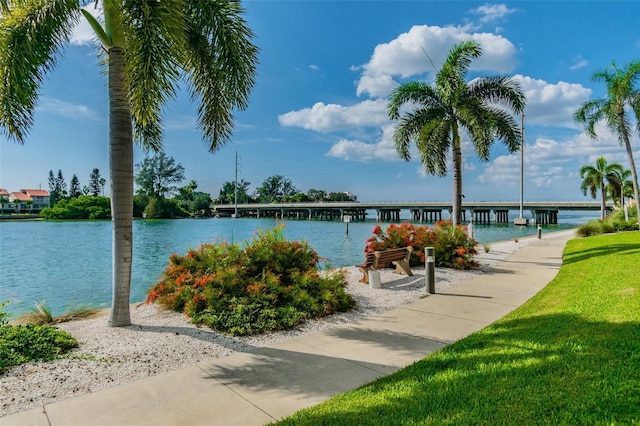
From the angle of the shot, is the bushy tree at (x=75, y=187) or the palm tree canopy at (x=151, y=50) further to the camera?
the bushy tree at (x=75, y=187)

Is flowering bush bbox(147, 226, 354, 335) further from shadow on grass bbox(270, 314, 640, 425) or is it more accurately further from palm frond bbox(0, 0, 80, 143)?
palm frond bbox(0, 0, 80, 143)

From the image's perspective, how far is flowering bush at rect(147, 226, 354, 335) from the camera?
21.6 feet

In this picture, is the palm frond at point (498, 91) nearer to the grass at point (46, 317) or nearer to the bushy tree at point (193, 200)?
the grass at point (46, 317)

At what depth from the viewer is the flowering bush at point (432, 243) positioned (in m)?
13.4

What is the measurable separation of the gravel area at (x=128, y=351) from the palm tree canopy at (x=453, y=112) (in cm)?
1070

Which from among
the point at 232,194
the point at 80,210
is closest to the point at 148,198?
the point at 80,210

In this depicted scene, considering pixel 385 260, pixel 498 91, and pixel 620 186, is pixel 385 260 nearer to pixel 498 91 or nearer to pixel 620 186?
pixel 498 91

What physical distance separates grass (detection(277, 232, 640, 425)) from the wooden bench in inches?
197

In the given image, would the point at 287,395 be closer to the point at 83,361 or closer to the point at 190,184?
the point at 83,361

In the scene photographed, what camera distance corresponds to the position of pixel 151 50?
5492 mm

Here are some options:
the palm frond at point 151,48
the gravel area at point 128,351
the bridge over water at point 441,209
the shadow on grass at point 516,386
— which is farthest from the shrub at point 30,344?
the bridge over water at point 441,209

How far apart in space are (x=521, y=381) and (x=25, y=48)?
27.9 ft

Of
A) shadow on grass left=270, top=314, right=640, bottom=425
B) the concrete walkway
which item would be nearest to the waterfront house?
the concrete walkway

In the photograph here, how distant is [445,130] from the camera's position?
1706cm
